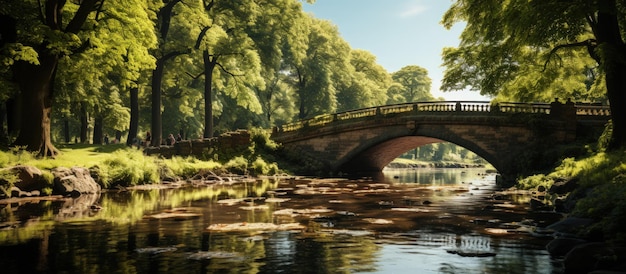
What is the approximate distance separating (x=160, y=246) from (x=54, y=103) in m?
23.4

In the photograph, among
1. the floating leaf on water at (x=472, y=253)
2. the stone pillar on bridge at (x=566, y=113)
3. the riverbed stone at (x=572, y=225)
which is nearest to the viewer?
the floating leaf on water at (x=472, y=253)

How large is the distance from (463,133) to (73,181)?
21507mm

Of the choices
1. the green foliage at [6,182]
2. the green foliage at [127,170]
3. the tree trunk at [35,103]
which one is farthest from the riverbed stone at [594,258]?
the tree trunk at [35,103]

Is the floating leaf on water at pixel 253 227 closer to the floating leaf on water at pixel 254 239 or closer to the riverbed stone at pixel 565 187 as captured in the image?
the floating leaf on water at pixel 254 239

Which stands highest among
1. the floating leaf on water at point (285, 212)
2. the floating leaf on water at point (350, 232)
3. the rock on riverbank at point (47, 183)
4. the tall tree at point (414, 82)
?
the tall tree at point (414, 82)

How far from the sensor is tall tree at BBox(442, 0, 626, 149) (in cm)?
1770

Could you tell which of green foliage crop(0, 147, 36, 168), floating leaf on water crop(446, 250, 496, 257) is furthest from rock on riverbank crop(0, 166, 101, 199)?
floating leaf on water crop(446, 250, 496, 257)

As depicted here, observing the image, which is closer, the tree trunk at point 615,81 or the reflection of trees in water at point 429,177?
the tree trunk at point 615,81

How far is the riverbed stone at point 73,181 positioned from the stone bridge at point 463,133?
1760cm

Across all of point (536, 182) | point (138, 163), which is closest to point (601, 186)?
point (536, 182)

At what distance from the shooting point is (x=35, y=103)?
835 inches

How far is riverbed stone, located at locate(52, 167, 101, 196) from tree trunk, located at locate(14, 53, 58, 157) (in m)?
2.39

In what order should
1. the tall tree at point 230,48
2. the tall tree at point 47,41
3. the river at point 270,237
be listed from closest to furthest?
the river at point 270,237
the tall tree at point 47,41
the tall tree at point 230,48

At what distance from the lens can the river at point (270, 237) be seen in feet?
25.5
